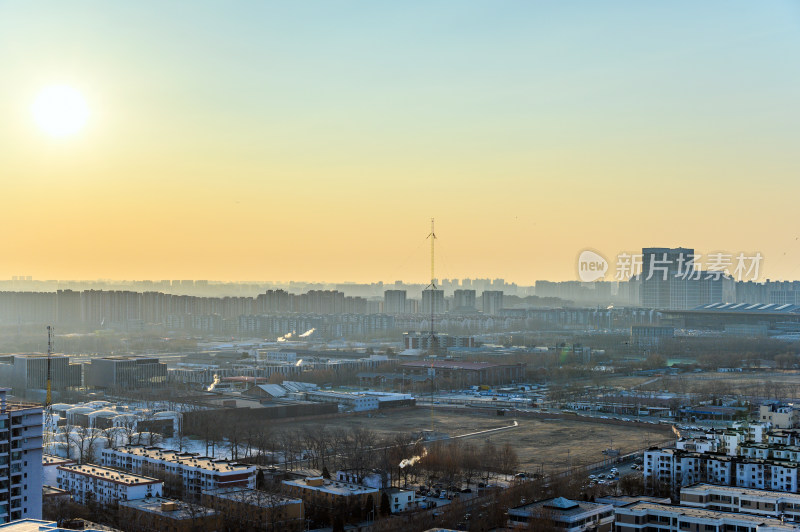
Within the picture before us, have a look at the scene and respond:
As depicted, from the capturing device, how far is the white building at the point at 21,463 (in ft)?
16.9

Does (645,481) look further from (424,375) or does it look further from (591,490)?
(424,375)

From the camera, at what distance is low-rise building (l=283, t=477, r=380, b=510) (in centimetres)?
611

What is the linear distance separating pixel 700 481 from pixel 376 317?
21.5 m

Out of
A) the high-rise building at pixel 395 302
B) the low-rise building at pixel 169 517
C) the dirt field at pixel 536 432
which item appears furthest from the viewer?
the high-rise building at pixel 395 302

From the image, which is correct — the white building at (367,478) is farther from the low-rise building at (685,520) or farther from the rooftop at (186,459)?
the low-rise building at (685,520)

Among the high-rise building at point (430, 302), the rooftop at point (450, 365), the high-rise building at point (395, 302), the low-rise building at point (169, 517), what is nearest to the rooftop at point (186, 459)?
the low-rise building at point (169, 517)

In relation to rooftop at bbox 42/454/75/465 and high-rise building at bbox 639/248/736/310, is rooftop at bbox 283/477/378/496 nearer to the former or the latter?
rooftop at bbox 42/454/75/465

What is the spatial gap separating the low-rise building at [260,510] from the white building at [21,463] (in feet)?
3.44

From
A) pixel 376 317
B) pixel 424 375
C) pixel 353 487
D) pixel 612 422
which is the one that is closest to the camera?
pixel 353 487

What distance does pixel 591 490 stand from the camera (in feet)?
21.7

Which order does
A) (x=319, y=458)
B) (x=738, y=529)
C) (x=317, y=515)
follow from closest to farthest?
(x=738, y=529) → (x=317, y=515) → (x=319, y=458)

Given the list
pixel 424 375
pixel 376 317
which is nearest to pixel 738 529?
pixel 424 375

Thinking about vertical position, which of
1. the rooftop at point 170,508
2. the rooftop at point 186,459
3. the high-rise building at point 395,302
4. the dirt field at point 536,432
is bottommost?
the dirt field at point 536,432

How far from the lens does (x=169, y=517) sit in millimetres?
5492
